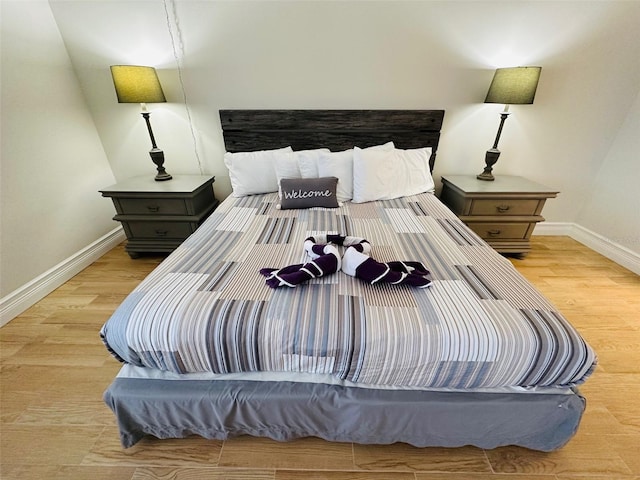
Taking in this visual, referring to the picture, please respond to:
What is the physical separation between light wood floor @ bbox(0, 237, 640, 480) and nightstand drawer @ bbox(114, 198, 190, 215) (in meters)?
0.88

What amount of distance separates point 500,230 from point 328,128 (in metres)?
1.63

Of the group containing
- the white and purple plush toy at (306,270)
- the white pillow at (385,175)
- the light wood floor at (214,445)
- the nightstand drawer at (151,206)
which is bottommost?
the light wood floor at (214,445)

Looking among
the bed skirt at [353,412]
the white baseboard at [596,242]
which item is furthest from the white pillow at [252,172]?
the white baseboard at [596,242]

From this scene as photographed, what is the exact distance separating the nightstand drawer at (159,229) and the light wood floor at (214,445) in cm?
79

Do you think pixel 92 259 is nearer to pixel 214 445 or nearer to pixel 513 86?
pixel 214 445

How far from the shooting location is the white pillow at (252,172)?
2.11 meters

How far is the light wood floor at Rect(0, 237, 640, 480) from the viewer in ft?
3.50

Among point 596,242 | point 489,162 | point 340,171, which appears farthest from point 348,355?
point 596,242

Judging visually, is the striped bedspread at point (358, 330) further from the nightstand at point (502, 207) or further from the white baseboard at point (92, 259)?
the white baseboard at point (92, 259)

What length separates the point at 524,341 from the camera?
93 centimetres

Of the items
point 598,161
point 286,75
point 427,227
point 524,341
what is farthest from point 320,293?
point 598,161

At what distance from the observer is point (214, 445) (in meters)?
1.14

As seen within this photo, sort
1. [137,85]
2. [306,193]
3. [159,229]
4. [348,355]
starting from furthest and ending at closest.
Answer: [159,229] < [137,85] < [306,193] < [348,355]

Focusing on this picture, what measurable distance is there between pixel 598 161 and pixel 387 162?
202 centimetres
